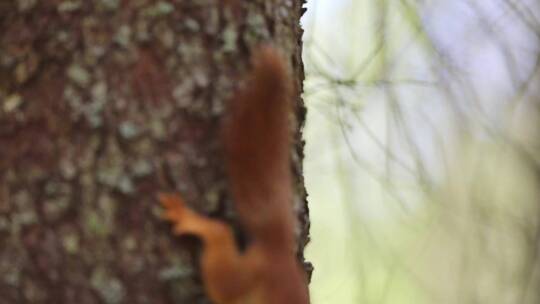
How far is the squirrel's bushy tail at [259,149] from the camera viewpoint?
3.94 feet

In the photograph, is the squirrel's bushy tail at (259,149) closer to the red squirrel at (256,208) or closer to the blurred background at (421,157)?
the red squirrel at (256,208)

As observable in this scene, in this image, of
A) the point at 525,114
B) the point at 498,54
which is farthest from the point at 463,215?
the point at 498,54

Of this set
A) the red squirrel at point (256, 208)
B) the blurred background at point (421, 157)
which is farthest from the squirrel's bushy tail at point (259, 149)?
the blurred background at point (421, 157)

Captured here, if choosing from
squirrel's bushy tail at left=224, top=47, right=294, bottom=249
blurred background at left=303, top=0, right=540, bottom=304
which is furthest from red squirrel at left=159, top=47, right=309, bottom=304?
blurred background at left=303, top=0, right=540, bottom=304

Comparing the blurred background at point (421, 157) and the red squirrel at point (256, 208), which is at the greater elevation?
the blurred background at point (421, 157)

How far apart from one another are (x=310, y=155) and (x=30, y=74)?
208cm

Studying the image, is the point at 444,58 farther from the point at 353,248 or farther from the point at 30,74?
the point at 30,74

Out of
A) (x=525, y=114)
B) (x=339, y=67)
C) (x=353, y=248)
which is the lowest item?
(x=353, y=248)

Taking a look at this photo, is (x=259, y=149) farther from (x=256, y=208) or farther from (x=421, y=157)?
(x=421, y=157)

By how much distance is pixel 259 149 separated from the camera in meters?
1.21

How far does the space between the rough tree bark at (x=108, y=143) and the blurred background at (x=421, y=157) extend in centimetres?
116

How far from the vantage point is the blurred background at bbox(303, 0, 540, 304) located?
2.79 m

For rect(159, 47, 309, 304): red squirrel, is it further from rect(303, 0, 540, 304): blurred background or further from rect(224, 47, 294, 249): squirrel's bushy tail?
rect(303, 0, 540, 304): blurred background

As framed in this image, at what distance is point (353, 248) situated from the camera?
3293 mm
